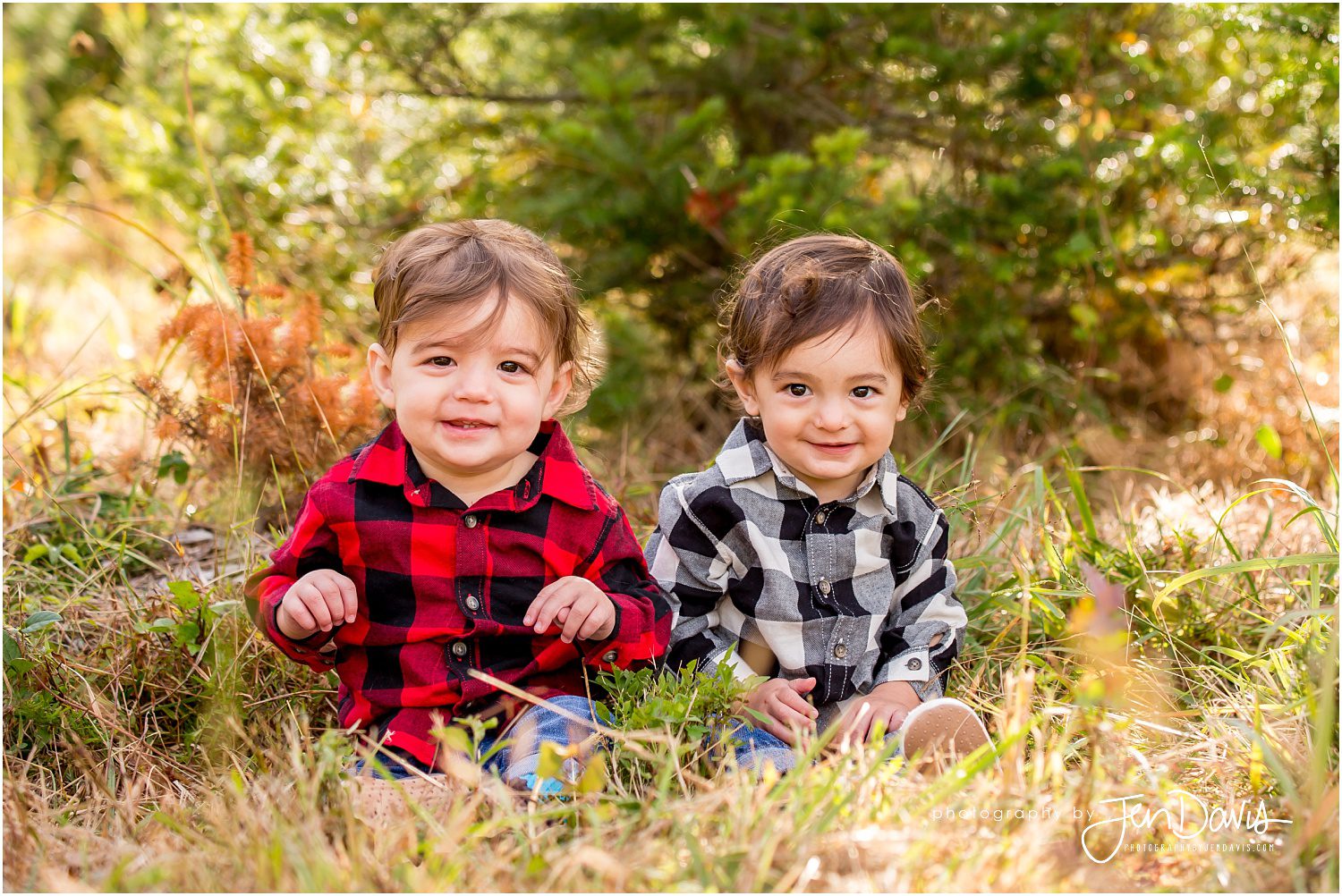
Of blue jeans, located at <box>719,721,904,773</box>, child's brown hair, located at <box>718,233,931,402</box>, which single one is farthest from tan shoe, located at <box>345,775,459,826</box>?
child's brown hair, located at <box>718,233,931,402</box>

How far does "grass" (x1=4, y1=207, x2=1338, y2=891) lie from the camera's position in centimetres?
160

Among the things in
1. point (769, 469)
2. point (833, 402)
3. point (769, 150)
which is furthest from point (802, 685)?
point (769, 150)

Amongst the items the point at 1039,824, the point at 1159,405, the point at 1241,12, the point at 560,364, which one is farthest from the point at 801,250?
the point at 1159,405

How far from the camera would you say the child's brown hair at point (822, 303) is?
89.3 inches

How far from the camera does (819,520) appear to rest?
239 centimetres

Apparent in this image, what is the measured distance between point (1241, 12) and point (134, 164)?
3.86m

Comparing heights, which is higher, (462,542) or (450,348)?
(450,348)

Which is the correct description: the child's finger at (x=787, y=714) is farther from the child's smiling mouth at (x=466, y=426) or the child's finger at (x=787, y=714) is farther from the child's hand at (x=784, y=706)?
the child's smiling mouth at (x=466, y=426)

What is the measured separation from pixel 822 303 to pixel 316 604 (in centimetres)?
121

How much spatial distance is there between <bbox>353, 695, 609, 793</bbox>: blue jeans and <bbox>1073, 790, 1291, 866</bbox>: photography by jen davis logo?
0.93 metres

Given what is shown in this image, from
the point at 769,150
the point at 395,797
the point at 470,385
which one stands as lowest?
the point at 395,797

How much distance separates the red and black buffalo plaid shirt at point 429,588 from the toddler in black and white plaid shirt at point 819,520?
236 millimetres

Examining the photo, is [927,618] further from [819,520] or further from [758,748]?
[758,748]

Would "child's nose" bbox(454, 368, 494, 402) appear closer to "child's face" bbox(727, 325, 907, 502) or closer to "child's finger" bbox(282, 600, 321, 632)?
"child's finger" bbox(282, 600, 321, 632)
